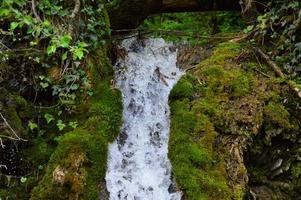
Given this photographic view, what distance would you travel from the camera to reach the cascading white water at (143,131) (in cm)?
501

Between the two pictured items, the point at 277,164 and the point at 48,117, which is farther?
the point at 277,164

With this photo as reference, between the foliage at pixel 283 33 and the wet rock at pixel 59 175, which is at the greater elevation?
the foliage at pixel 283 33

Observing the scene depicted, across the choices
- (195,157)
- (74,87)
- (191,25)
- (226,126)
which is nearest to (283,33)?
(226,126)

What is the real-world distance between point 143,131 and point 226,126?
1.16m

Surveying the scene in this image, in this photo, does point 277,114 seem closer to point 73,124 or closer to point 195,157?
point 195,157

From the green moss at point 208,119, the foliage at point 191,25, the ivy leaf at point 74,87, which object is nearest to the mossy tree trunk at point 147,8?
the foliage at point 191,25

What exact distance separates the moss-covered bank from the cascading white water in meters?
0.18

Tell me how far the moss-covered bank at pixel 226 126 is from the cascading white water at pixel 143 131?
0.18 metres

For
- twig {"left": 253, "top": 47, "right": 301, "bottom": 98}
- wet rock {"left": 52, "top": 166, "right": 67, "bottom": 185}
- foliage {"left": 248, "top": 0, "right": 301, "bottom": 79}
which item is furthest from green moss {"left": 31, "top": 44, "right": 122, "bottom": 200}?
foliage {"left": 248, "top": 0, "right": 301, "bottom": 79}

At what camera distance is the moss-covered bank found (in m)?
5.01

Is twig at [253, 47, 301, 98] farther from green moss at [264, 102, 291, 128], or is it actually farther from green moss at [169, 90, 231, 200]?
green moss at [169, 90, 231, 200]

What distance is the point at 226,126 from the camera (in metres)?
5.47

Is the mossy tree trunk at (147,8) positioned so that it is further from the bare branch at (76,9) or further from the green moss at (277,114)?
the green moss at (277,114)

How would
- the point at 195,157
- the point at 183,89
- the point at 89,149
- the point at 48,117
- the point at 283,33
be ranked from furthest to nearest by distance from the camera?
the point at 283,33
the point at 183,89
the point at 48,117
the point at 195,157
the point at 89,149
